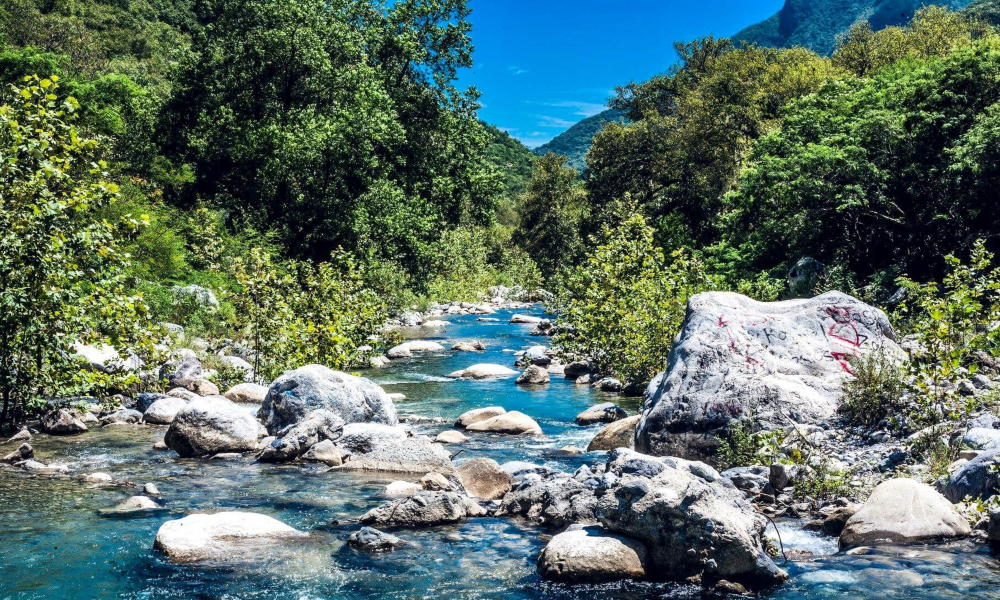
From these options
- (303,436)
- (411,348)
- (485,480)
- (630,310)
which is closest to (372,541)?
(485,480)

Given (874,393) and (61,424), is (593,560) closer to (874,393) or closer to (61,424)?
(874,393)

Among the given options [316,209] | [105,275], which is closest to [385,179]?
[316,209]

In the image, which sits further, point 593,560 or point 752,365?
point 752,365

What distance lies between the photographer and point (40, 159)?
10.9 metres

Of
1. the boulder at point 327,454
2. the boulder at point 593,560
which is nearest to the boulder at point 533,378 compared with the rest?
the boulder at point 327,454

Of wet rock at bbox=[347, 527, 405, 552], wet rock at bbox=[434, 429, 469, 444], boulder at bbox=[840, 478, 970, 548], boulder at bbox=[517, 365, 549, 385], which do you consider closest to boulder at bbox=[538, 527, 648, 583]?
wet rock at bbox=[347, 527, 405, 552]

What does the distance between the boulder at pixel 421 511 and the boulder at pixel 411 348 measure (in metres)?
18.2

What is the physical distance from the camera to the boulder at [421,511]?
8750 millimetres

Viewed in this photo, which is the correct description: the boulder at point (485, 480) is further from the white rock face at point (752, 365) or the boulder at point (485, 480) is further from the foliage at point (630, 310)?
the foliage at point (630, 310)

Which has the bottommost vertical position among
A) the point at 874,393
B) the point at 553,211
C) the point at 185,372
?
the point at 185,372

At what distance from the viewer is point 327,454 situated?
469 inches

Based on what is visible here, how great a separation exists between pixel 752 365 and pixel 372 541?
6.75 metres

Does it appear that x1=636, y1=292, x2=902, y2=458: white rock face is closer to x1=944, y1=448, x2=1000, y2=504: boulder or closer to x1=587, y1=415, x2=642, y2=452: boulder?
x1=587, y1=415, x2=642, y2=452: boulder

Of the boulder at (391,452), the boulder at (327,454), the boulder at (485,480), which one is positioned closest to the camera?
the boulder at (485,480)
